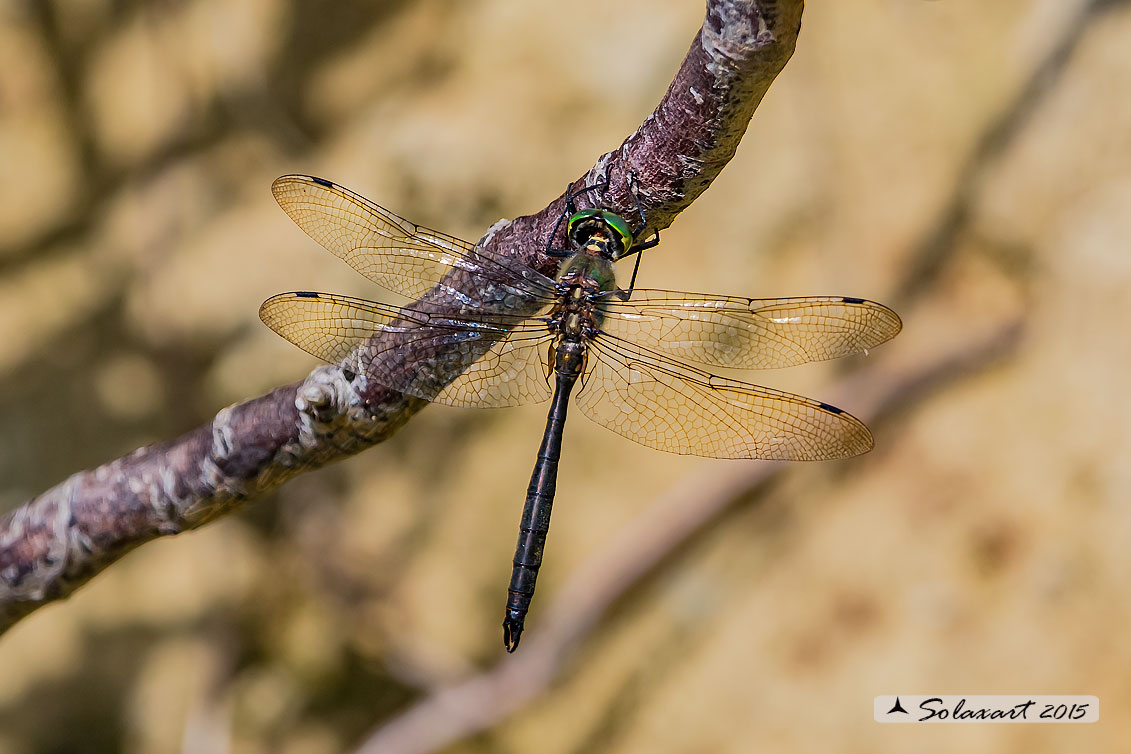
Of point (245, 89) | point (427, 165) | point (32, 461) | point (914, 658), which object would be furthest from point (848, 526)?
point (32, 461)

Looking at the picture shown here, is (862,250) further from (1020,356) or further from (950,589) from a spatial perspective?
(950,589)

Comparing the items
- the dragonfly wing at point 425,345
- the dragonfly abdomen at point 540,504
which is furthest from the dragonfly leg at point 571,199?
the dragonfly abdomen at point 540,504

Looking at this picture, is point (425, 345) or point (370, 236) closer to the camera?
point (425, 345)

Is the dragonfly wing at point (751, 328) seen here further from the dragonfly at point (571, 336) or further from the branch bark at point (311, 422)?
the branch bark at point (311, 422)

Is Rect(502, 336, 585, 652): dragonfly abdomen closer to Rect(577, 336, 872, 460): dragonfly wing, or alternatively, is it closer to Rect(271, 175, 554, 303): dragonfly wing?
Rect(577, 336, 872, 460): dragonfly wing

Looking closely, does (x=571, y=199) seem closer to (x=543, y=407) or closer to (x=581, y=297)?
(x=581, y=297)

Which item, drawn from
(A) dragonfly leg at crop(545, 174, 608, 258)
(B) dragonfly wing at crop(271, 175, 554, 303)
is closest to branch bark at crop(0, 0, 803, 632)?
(A) dragonfly leg at crop(545, 174, 608, 258)

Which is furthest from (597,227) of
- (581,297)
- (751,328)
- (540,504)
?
(540,504)
